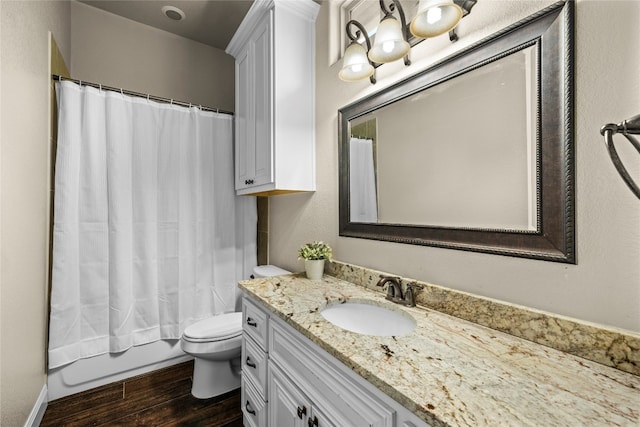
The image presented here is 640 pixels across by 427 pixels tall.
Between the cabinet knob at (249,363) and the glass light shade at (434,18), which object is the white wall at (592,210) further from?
the cabinet knob at (249,363)

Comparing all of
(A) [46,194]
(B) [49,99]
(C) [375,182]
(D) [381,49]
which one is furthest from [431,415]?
(B) [49,99]

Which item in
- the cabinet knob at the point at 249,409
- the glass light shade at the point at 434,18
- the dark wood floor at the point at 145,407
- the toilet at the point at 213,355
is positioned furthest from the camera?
the toilet at the point at 213,355

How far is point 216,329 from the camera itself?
73.1 inches

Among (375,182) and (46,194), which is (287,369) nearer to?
(375,182)

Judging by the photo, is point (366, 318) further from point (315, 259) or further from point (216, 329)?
point (216, 329)

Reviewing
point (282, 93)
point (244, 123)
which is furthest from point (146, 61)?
point (282, 93)

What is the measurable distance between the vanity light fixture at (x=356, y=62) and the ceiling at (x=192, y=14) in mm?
1358

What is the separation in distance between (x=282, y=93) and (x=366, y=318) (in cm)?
131

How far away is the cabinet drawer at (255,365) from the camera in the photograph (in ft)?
4.07

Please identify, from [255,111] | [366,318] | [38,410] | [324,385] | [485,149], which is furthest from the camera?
[255,111]

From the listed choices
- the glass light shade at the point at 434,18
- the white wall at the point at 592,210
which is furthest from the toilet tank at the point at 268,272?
the glass light shade at the point at 434,18

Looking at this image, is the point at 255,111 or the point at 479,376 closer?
the point at 479,376

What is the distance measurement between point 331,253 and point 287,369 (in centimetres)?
69

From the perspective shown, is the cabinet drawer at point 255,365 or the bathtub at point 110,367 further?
the bathtub at point 110,367
